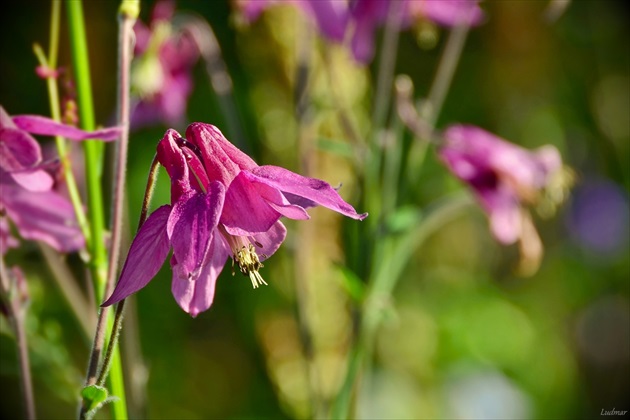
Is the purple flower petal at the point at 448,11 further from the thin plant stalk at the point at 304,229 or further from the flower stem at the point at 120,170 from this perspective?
the flower stem at the point at 120,170

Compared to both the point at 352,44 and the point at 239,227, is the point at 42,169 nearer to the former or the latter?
the point at 239,227

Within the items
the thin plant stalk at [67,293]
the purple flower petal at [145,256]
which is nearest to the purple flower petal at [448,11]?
the thin plant stalk at [67,293]

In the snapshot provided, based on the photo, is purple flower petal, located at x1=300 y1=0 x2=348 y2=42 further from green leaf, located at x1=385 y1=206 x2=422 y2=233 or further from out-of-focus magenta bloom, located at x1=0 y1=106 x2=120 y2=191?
out-of-focus magenta bloom, located at x1=0 y1=106 x2=120 y2=191

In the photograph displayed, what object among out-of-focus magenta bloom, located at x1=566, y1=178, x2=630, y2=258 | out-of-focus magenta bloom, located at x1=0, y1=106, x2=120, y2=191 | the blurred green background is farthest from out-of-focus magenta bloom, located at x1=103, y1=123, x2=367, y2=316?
out-of-focus magenta bloom, located at x1=566, y1=178, x2=630, y2=258

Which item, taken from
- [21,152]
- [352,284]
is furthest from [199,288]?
[352,284]

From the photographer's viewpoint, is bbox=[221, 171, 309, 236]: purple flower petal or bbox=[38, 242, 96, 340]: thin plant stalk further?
bbox=[38, 242, 96, 340]: thin plant stalk

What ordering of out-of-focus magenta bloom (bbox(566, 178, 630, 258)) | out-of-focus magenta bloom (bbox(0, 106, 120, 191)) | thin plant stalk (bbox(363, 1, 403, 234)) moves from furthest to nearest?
out-of-focus magenta bloom (bbox(566, 178, 630, 258))
thin plant stalk (bbox(363, 1, 403, 234))
out-of-focus magenta bloom (bbox(0, 106, 120, 191))
